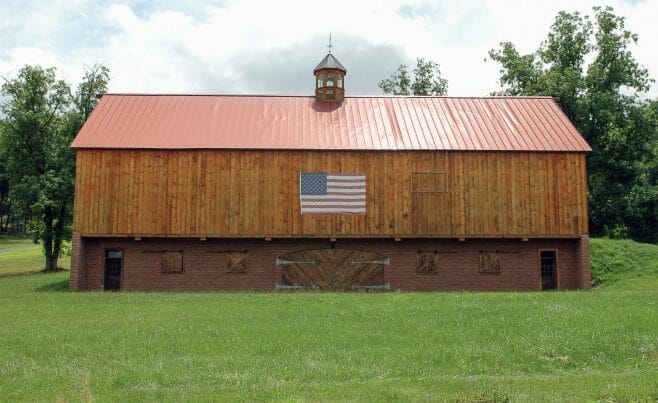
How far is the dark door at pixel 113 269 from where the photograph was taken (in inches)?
1129

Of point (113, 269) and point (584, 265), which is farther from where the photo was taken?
point (113, 269)

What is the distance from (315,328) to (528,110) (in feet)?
69.8

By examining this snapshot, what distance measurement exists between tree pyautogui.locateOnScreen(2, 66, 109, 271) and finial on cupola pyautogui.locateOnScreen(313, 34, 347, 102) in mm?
17527

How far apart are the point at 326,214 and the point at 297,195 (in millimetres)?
1594

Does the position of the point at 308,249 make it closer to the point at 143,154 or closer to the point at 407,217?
the point at 407,217

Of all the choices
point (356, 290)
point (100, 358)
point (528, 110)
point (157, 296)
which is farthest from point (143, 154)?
point (528, 110)

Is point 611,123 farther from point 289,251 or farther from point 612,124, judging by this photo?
point 289,251

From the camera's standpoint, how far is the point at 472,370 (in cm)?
1176

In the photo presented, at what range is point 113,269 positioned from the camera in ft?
94.6

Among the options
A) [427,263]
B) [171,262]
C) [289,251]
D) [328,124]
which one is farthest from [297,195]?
[427,263]

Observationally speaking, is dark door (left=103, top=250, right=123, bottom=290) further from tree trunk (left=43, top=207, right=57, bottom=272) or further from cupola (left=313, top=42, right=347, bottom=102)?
tree trunk (left=43, top=207, right=57, bottom=272)

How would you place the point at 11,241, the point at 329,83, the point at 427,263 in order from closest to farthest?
1. the point at 427,263
2. the point at 329,83
3. the point at 11,241

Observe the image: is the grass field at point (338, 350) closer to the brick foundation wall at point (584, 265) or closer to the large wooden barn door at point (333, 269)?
the large wooden barn door at point (333, 269)

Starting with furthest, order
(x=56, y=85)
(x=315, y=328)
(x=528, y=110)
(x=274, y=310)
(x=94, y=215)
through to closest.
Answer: (x=56, y=85) < (x=528, y=110) < (x=94, y=215) < (x=274, y=310) < (x=315, y=328)
